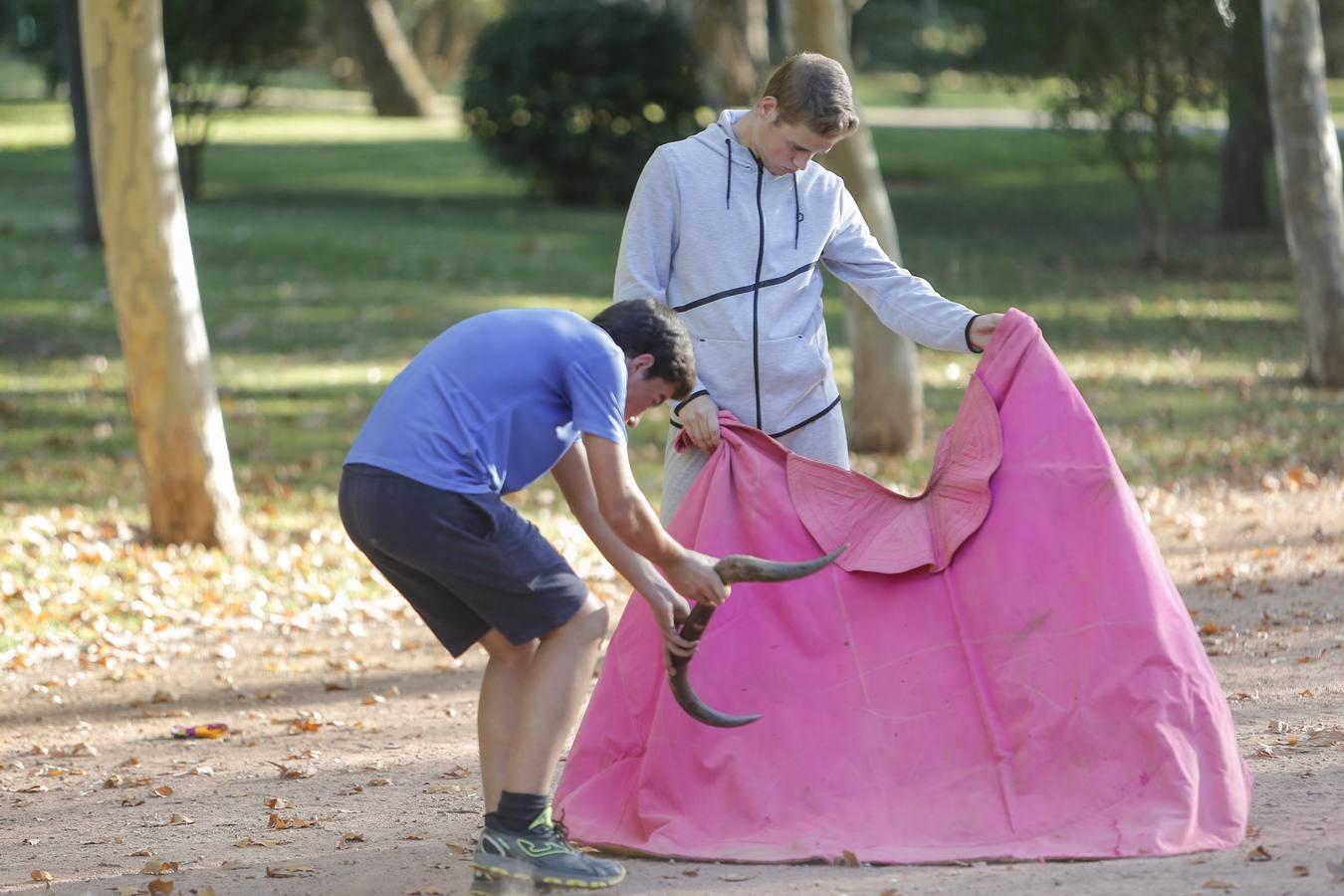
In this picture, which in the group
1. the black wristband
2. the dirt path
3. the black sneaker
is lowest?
the dirt path

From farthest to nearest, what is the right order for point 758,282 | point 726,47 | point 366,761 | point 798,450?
point 726,47, point 366,761, point 798,450, point 758,282

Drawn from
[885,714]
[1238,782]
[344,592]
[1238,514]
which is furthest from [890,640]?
[1238,514]

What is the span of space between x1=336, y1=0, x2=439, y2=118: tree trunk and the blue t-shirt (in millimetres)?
35026

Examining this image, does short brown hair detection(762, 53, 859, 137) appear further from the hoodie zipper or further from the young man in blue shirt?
the young man in blue shirt

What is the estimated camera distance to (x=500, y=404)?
169 inches

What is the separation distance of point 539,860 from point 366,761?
6.66 feet

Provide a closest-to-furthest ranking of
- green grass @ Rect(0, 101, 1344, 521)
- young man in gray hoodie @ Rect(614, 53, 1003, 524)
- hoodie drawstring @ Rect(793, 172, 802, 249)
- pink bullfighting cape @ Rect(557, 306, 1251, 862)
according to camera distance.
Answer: pink bullfighting cape @ Rect(557, 306, 1251, 862) → young man in gray hoodie @ Rect(614, 53, 1003, 524) → hoodie drawstring @ Rect(793, 172, 802, 249) → green grass @ Rect(0, 101, 1344, 521)

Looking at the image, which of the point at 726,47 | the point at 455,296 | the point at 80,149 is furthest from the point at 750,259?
the point at 726,47

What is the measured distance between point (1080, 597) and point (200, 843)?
2.74 metres

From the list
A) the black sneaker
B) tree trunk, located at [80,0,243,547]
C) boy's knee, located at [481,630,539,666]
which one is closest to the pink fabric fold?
boy's knee, located at [481,630,539,666]

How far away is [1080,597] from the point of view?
4945mm

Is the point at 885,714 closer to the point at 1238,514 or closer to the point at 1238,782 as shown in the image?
the point at 1238,782

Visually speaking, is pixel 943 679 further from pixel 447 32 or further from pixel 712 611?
pixel 447 32

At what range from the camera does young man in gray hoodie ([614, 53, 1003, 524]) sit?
201 inches
